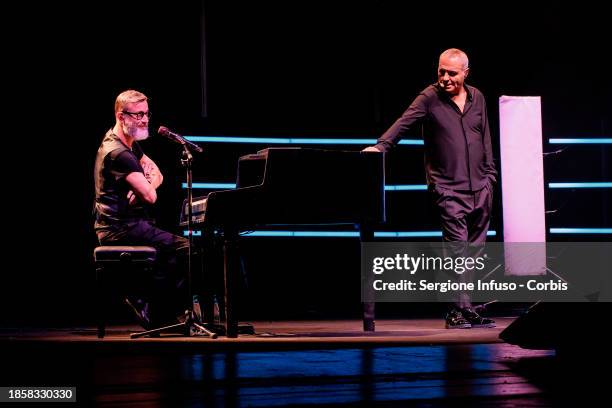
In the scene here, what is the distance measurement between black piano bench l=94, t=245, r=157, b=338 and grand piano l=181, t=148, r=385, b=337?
1.03 feet

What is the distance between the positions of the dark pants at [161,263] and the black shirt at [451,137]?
138 cm

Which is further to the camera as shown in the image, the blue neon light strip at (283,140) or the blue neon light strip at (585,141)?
the blue neon light strip at (585,141)

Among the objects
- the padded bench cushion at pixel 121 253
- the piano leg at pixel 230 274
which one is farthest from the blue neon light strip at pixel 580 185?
the padded bench cushion at pixel 121 253

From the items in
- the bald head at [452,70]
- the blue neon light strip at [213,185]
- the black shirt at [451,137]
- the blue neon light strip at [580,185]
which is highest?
the bald head at [452,70]

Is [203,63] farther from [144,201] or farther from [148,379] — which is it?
[148,379]

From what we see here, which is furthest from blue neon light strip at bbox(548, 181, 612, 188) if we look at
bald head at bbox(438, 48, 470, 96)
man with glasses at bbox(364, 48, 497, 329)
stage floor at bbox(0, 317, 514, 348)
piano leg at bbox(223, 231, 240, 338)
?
piano leg at bbox(223, 231, 240, 338)

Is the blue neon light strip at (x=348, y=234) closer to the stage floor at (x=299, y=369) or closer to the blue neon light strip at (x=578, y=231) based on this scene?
the blue neon light strip at (x=578, y=231)

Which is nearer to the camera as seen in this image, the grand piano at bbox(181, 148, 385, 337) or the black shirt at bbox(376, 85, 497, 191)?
the grand piano at bbox(181, 148, 385, 337)

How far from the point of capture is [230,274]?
485cm

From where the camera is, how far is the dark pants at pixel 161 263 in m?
5.14

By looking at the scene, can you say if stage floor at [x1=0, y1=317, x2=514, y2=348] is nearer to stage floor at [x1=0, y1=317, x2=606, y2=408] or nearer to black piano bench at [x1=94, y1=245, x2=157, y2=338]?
stage floor at [x1=0, y1=317, x2=606, y2=408]

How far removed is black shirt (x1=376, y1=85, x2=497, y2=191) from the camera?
5504 millimetres

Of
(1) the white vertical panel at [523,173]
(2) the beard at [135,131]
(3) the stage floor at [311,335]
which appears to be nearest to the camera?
(3) the stage floor at [311,335]

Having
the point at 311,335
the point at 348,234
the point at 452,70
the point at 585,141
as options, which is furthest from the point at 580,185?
the point at 311,335
